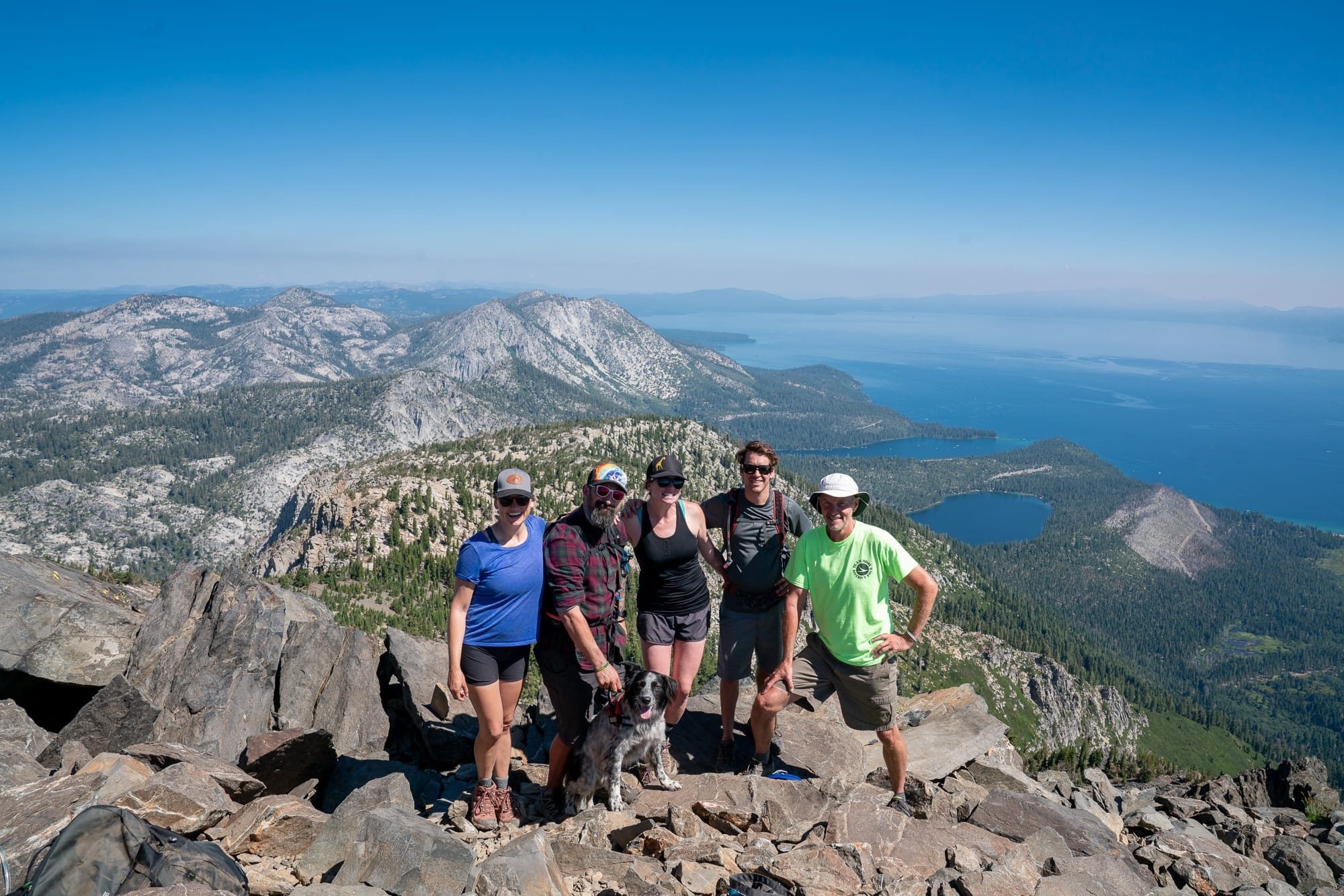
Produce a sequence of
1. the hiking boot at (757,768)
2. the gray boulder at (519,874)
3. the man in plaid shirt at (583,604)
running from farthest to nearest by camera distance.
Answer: the hiking boot at (757,768) → the man in plaid shirt at (583,604) → the gray boulder at (519,874)

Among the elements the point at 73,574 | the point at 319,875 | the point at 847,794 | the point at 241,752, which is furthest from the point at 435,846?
the point at 73,574

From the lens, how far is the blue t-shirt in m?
8.16

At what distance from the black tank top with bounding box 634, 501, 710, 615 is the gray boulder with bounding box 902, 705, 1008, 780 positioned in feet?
18.3

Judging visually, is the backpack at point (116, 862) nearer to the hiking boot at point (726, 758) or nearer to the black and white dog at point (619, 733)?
the black and white dog at point (619, 733)

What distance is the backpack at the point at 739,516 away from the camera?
9711 millimetres

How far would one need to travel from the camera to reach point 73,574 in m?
13.9

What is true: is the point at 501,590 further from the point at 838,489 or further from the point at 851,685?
the point at 851,685

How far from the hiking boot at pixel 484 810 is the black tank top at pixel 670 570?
10.7ft

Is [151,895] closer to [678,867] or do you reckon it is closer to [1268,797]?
[678,867]

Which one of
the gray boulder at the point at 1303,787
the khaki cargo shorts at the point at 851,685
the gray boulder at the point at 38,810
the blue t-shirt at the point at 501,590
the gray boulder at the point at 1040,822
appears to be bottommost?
the gray boulder at the point at 1303,787

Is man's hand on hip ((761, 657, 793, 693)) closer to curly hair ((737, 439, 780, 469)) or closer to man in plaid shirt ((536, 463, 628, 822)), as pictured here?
man in plaid shirt ((536, 463, 628, 822))

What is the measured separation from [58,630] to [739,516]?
11906 millimetres

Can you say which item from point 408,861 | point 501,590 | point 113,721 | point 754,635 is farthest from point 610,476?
point 113,721

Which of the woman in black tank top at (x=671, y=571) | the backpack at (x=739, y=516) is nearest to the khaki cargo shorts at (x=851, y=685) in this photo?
the backpack at (x=739, y=516)
